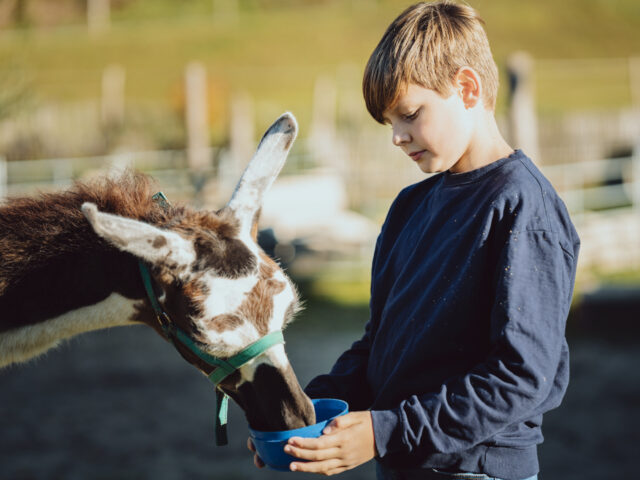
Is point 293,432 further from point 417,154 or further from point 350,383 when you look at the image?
point 417,154

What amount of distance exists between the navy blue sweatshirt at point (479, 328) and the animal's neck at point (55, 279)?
971 mm

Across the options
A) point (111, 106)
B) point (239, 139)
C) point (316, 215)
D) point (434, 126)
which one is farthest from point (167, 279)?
point (111, 106)

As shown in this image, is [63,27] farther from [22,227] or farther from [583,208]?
[22,227]

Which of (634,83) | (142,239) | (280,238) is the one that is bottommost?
(280,238)

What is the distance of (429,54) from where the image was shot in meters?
1.90

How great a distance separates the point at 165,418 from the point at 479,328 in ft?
16.5

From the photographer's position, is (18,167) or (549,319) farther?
(18,167)

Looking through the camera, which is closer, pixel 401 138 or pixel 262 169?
pixel 401 138

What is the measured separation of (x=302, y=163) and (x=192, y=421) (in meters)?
10.1

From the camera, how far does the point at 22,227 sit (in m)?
2.37

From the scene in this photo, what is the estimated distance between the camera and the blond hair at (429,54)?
1.90 meters

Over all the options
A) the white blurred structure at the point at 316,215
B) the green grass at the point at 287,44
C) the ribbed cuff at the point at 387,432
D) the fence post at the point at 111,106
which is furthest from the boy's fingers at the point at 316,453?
the green grass at the point at 287,44

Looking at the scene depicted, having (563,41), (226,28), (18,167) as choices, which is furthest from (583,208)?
(226,28)

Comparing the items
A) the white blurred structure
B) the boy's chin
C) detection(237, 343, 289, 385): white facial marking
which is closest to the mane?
detection(237, 343, 289, 385): white facial marking
